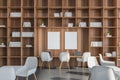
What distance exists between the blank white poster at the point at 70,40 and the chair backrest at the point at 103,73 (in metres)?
5.95

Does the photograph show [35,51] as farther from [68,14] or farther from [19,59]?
[68,14]

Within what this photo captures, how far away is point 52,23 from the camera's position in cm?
999

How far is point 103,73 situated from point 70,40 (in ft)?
20.1

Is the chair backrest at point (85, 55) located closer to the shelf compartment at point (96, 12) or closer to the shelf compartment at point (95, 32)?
the shelf compartment at point (95, 32)

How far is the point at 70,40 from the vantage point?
392 inches

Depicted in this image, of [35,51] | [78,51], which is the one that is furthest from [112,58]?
[35,51]

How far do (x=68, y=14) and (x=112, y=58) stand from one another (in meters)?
3.08

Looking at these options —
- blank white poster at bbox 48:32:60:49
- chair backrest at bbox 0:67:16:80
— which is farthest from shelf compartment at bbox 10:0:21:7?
chair backrest at bbox 0:67:16:80

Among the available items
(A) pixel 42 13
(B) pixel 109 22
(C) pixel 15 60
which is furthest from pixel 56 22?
(C) pixel 15 60

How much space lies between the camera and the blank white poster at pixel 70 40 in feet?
32.6

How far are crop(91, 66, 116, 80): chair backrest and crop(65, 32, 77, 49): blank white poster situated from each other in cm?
595

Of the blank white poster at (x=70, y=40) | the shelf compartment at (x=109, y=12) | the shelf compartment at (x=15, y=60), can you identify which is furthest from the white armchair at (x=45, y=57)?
the shelf compartment at (x=109, y=12)

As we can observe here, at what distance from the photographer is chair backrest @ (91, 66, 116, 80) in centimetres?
378

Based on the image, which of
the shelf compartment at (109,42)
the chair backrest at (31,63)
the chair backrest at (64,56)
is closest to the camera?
the chair backrest at (31,63)
